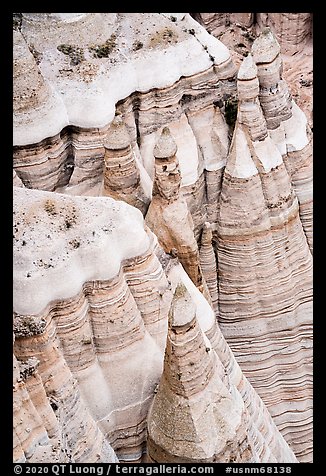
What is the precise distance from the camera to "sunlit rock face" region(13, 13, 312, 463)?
15.6m

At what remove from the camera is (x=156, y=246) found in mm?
18062

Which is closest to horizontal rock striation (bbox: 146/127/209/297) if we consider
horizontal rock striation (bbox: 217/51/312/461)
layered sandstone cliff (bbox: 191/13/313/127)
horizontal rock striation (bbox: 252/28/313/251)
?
horizontal rock striation (bbox: 217/51/312/461)

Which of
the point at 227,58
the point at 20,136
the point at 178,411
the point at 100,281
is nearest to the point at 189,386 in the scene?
the point at 178,411

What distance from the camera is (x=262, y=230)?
21750mm

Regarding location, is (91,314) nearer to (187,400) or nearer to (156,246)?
(187,400)

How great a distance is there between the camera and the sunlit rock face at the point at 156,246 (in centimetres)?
1558

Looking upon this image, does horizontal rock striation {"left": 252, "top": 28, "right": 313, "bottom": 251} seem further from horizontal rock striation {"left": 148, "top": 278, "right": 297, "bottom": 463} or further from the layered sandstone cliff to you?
Result: horizontal rock striation {"left": 148, "top": 278, "right": 297, "bottom": 463}

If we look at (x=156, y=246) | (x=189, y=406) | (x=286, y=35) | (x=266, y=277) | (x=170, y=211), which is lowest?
(x=189, y=406)

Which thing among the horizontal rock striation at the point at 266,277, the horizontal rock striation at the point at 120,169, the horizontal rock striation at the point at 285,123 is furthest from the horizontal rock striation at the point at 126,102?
the horizontal rock striation at the point at 285,123

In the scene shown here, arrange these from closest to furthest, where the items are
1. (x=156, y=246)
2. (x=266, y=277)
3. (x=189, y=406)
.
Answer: (x=189, y=406) → (x=156, y=246) → (x=266, y=277)

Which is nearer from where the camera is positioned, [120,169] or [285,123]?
[120,169]

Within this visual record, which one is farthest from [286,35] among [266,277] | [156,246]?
[156,246]
